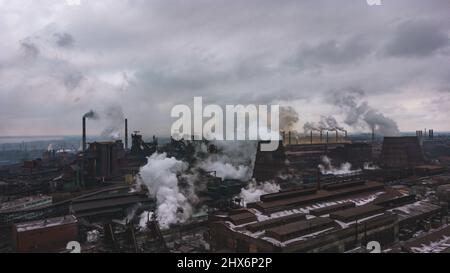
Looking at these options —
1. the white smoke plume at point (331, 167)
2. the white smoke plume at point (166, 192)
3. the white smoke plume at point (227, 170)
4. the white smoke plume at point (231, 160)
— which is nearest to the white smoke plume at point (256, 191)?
the white smoke plume at point (227, 170)

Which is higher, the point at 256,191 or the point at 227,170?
the point at 227,170

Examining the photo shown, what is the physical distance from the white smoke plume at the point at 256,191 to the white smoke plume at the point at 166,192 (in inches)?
284

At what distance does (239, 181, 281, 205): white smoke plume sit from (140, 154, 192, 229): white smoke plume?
7216 mm

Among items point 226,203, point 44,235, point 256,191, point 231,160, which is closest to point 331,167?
point 231,160

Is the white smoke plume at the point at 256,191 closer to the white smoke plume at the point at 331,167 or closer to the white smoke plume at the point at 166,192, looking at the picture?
the white smoke plume at the point at 166,192

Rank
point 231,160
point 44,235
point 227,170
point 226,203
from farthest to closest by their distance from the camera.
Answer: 1. point 231,160
2. point 227,170
3. point 226,203
4. point 44,235

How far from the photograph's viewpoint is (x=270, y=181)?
157 feet

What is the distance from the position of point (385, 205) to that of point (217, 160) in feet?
93.0

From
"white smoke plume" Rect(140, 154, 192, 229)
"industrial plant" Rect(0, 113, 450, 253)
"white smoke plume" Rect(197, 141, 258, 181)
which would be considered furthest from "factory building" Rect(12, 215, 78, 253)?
"white smoke plume" Rect(197, 141, 258, 181)

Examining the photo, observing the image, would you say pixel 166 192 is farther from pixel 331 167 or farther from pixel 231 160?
pixel 331 167

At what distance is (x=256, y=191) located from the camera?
4116 cm

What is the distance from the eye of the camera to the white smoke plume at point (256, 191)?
38.4m

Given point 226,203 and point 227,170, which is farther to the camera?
point 227,170

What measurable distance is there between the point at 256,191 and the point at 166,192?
1251cm
